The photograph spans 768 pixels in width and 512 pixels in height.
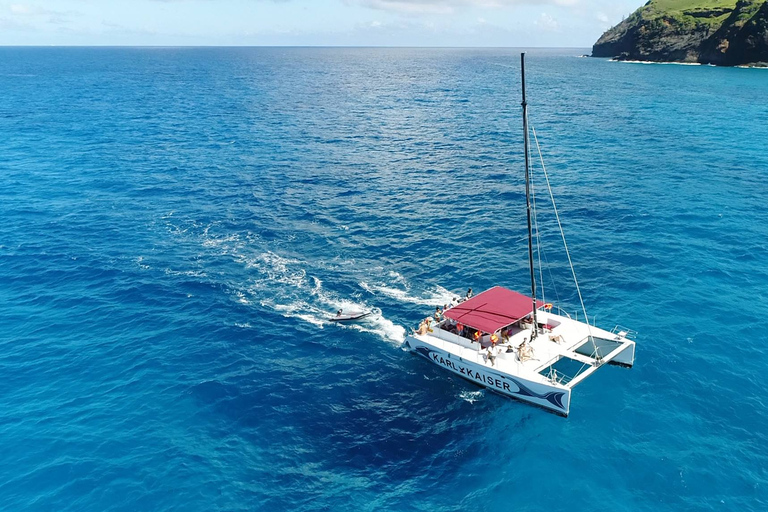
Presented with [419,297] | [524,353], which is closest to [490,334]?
[524,353]

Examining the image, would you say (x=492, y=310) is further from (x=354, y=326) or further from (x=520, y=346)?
(x=354, y=326)

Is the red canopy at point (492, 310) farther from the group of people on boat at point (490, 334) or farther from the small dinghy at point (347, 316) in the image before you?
the small dinghy at point (347, 316)

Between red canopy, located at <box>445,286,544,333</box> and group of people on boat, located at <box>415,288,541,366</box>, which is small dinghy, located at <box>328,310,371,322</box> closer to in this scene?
group of people on boat, located at <box>415,288,541,366</box>

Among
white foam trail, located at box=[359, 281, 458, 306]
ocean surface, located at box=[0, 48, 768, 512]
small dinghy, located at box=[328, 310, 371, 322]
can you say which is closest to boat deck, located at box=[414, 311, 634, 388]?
ocean surface, located at box=[0, 48, 768, 512]

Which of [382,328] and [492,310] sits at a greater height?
[492,310]

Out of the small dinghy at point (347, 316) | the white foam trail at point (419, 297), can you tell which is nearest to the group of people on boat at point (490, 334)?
the white foam trail at point (419, 297)

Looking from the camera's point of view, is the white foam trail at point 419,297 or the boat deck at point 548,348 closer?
the boat deck at point 548,348

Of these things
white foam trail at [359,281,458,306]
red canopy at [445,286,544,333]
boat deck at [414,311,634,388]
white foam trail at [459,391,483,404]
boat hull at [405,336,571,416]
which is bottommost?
white foam trail at [459,391,483,404]
